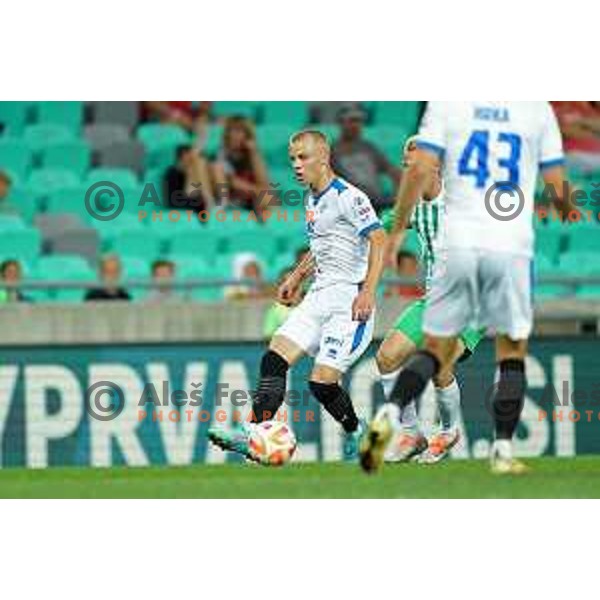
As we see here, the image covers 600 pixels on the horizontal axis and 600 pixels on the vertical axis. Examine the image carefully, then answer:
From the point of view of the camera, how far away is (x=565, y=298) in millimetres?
18438

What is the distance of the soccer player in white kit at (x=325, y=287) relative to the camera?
13945 mm

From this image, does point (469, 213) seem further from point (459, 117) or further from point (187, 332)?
point (187, 332)

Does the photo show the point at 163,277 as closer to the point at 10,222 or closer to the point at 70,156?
the point at 10,222

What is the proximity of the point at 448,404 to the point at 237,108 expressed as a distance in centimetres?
874

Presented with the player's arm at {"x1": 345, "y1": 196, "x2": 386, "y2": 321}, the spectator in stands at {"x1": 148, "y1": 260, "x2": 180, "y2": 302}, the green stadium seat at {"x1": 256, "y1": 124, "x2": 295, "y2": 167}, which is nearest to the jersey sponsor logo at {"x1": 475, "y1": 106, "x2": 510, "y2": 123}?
the player's arm at {"x1": 345, "y1": 196, "x2": 386, "y2": 321}

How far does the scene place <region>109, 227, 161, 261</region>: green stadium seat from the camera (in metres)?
21.3

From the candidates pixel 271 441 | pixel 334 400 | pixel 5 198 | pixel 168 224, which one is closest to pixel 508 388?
pixel 334 400

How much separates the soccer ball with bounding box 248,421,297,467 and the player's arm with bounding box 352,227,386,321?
93cm

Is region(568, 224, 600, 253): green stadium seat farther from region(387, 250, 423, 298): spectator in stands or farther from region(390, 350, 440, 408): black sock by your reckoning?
region(390, 350, 440, 408): black sock

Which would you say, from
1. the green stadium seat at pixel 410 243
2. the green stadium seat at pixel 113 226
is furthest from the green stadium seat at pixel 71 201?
the green stadium seat at pixel 410 243

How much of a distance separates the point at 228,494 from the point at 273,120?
10354mm

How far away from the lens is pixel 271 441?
14.6 meters

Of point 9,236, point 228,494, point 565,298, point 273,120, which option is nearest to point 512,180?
point 228,494

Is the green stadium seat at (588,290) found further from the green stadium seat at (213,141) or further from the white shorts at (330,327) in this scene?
the white shorts at (330,327)
